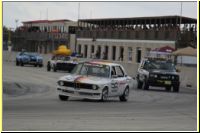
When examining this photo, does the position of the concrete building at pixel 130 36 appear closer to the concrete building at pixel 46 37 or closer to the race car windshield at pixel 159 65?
the concrete building at pixel 46 37

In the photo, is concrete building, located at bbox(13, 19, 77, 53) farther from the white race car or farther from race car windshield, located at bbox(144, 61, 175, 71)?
the white race car

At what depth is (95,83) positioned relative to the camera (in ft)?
58.8

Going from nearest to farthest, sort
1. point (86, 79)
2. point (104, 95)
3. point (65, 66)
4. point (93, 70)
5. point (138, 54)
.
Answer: point (86, 79) → point (104, 95) → point (93, 70) → point (65, 66) → point (138, 54)

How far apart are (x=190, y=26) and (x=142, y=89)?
33.4 metres

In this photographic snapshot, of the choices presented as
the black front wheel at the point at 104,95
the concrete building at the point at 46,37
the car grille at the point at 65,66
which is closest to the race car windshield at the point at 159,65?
the black front wheel at the point at 104,95

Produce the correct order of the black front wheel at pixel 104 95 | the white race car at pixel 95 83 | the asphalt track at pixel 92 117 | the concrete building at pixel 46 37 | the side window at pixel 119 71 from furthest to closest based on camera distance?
the concrete building at pixel 46 37 → the side window at pixel 119 71 → the black front wheel at pixel 104 95 → the white race car at pixel 95 83 → the asphalt track at pixel 92 117

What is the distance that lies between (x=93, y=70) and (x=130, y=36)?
45.1m

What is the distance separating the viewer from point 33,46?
86812 millimetres

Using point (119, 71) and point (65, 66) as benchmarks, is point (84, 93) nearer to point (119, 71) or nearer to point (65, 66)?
point (119, 71)

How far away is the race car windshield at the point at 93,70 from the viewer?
62.3 feet

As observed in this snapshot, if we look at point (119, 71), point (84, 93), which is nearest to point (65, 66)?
point (119, 71)

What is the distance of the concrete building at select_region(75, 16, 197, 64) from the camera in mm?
57275

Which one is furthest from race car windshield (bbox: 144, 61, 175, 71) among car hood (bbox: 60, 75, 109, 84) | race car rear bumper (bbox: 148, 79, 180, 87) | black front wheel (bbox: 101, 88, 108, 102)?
black front wheel (bbox: 101, 88, 108, 102)

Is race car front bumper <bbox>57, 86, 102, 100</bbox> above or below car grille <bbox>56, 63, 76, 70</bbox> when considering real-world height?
above
